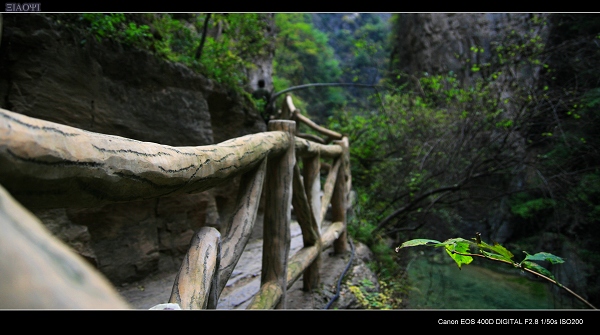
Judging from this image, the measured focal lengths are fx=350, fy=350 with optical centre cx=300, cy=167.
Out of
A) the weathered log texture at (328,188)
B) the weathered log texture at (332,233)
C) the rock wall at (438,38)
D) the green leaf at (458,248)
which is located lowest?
the weathered log texture at (332,233)

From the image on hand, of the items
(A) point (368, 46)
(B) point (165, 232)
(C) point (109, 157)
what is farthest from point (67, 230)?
(A) point (368, 46)

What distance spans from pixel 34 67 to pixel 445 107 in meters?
5.64

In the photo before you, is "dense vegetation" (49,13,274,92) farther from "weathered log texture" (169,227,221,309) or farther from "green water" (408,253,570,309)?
"green water" (408,253,570,309)

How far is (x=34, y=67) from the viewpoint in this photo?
212cm

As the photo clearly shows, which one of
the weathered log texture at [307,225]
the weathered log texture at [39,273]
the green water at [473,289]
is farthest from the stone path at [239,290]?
the weathered log texture at [39,273]

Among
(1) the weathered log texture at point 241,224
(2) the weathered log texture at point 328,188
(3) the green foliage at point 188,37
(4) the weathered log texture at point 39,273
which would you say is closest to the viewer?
(4) the weathered log texture at point 39,273

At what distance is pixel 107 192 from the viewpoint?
2.09ft

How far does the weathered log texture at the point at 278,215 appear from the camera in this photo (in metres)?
1.85

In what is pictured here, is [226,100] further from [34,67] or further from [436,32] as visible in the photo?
[436,32]

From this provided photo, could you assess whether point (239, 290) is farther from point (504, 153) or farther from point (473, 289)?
point (504, 153)

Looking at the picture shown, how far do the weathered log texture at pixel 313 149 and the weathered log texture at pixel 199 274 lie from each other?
1103mm

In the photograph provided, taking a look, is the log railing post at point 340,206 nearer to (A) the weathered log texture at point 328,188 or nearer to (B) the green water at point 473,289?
(A) the weathered log texture at point 328,188

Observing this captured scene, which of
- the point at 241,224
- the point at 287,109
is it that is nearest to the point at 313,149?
the point at 241,224
